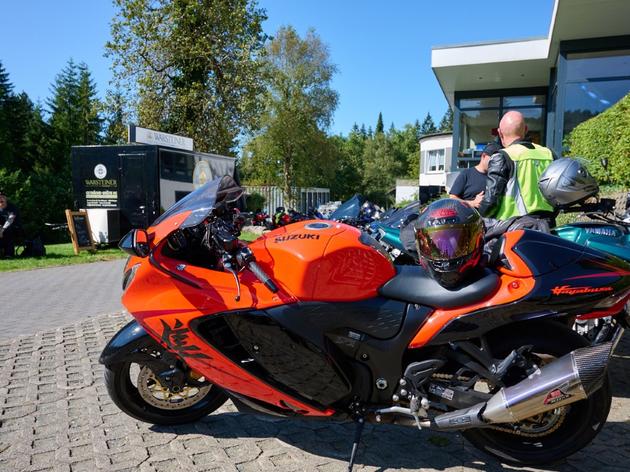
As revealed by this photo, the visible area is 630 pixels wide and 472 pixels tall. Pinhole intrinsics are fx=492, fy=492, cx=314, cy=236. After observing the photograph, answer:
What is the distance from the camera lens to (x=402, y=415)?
2510 mm

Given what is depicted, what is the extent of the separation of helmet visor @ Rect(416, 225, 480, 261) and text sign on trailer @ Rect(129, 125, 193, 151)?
39.4 feet

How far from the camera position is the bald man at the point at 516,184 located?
3.72 meters

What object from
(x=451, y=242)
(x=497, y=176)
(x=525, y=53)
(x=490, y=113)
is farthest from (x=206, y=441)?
(x=490, y=113)

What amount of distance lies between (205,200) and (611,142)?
881 centimetres

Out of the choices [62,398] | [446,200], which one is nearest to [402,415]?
[446,200]

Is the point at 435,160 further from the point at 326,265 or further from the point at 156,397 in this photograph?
the point at 326,265

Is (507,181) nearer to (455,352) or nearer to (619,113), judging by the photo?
(455,352)

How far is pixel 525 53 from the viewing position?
14992 mm

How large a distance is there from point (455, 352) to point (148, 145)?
12.4 meters

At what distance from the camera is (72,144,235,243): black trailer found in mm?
13305

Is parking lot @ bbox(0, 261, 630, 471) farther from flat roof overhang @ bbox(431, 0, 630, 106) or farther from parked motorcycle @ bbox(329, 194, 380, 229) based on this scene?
flat roof overhang @ bbox(431, 0, 630, 106)

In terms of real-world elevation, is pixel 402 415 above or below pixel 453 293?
below

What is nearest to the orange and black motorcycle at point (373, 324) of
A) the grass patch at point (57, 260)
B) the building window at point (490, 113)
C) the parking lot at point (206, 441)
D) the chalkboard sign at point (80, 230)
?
the parking lot at point (206, 441)

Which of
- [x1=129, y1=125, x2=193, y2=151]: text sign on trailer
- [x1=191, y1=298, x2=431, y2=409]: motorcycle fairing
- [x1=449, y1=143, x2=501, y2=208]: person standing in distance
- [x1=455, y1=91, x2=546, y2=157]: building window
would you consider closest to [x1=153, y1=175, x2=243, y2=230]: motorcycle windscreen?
[x1=191, y1=298, x2=431, y2=409]: motorcycle fairing
